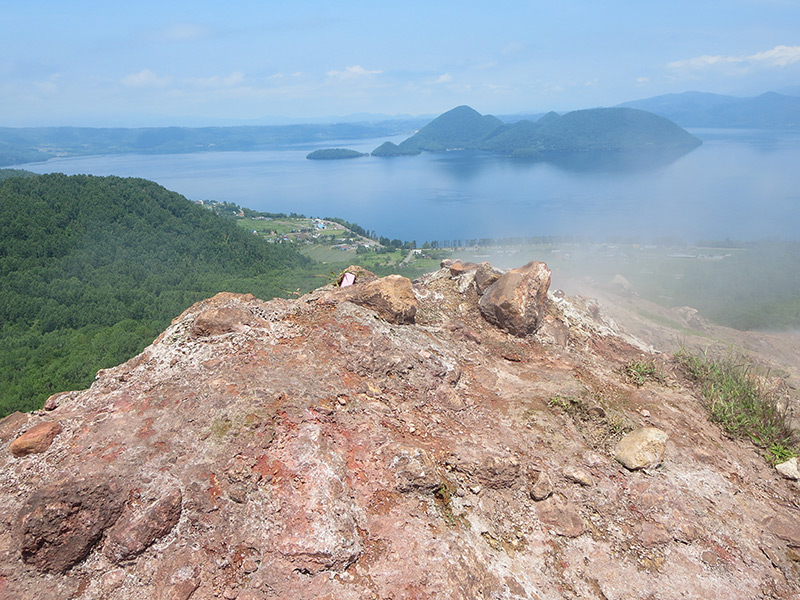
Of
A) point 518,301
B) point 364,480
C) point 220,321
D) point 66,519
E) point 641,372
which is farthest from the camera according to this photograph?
point 518,301

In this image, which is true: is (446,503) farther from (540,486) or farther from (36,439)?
(36,439)

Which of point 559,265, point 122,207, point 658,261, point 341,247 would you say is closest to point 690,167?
point 658,261

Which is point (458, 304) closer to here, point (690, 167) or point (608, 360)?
point (608, 360)

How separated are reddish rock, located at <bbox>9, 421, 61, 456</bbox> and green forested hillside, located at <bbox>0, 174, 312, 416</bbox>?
97.5 feet

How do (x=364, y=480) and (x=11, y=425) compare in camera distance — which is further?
(x=11, y=425)

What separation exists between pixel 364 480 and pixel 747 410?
7911 millimetres

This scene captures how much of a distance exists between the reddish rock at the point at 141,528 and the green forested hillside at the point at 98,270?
1240 inches

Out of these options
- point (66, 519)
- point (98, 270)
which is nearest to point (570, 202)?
point (98, 270)

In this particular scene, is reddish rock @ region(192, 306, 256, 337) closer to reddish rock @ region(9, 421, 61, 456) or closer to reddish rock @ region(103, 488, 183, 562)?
reddish rock @ region(9, 421, 61, 456)

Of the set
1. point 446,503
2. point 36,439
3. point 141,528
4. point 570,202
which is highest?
point 36,439

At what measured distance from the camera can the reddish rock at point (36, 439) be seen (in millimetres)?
5641

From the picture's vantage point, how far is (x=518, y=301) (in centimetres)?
1048

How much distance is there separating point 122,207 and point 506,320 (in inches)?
3098

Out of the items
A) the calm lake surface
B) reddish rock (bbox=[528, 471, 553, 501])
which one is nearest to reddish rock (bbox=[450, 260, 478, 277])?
reddish rock (bbox=[528, 471, 553, 501])
